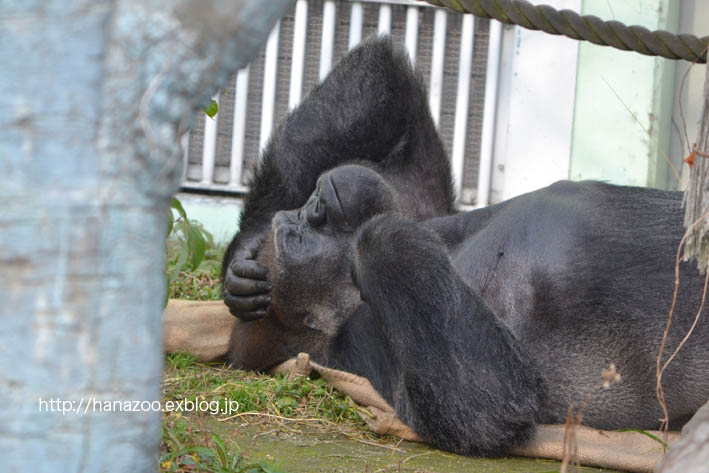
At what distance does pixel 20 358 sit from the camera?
24.7 inches

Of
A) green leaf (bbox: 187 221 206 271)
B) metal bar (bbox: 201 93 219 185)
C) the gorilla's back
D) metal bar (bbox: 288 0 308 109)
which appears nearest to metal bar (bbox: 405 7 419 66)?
metal bar (bbox: 288 0 308 109)

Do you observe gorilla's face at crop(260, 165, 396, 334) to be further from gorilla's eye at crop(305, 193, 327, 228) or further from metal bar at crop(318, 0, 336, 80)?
metal bar at crop(318, 0, 336, 80)

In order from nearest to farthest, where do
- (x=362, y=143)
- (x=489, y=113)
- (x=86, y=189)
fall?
(x=86, y=189) < (x=362, y=143) < (x=489, y=113)

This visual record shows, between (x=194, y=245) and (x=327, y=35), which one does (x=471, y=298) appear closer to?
(x=194, y=245)

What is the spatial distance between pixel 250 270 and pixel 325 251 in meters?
0.18

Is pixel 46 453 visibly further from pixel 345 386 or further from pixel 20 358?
pixel 345 386

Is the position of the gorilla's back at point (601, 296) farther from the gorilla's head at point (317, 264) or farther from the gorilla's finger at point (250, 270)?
the gorilla's finger at point (250, 270)

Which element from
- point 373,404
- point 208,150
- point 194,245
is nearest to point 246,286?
point 194,245

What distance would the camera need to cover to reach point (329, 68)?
3.82m

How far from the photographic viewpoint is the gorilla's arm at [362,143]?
219cm

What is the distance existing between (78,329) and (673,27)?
11.3ft

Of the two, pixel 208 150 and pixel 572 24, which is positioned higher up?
pixel 572 24

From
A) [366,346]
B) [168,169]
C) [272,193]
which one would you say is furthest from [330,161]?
[168,169]

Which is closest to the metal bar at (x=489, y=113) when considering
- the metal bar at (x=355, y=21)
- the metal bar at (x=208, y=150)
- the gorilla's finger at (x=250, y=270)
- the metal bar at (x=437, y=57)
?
the metal bar at (x=437, y=57)
